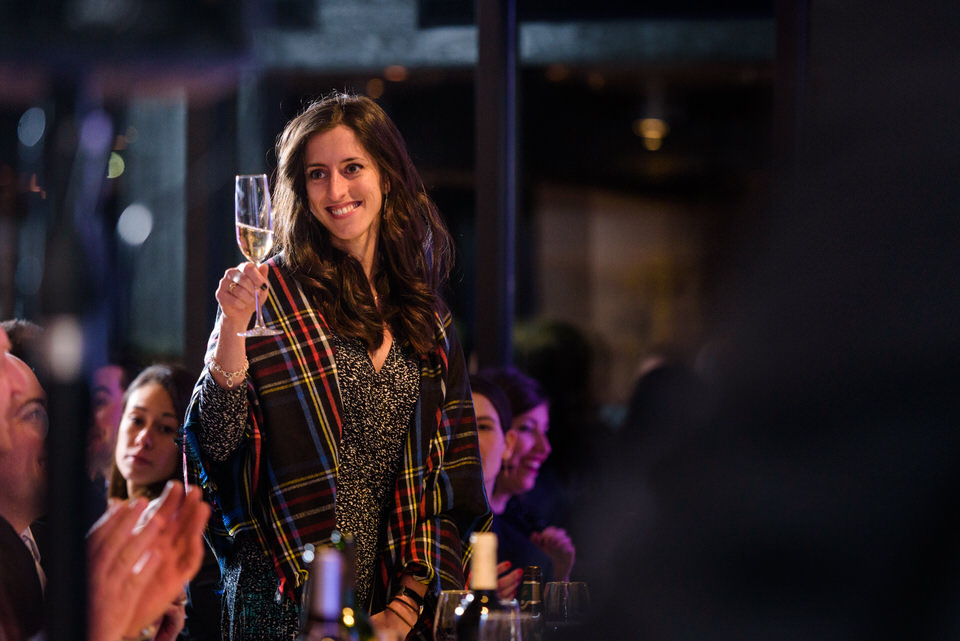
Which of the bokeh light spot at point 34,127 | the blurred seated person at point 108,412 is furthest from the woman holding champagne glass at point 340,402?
the bokeh light spot at point 34,127

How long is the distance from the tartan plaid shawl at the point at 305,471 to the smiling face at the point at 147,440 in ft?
2.67

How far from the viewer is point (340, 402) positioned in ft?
6.21

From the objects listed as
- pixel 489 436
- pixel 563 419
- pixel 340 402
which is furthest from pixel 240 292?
pixel 563 419

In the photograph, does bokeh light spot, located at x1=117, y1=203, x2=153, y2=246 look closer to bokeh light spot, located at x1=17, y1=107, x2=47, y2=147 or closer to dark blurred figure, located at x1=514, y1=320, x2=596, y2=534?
dark blurred figure, located at x1=514, y1=320, x2=596, y2=534

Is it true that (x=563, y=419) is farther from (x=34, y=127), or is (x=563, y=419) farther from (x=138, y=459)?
(x=34, y=127)

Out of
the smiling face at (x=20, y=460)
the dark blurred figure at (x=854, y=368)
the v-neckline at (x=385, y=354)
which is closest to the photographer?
the dark blurred figure at (x=854, y=368)

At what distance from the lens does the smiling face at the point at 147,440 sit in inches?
103

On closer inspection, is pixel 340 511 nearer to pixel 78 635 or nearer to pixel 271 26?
pixel 78 635

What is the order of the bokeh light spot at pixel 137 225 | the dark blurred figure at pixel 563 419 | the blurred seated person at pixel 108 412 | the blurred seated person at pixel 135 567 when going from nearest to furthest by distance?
the blurred seated person at pixel 135 567 < the blurred seated person at pixel 108 412 < the dark blurred figure at pixel 563 419 < the bokeh light spot at pixel 137 225

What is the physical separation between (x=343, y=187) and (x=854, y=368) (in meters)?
1.51

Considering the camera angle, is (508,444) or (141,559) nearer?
(141,559)

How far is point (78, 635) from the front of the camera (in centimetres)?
70

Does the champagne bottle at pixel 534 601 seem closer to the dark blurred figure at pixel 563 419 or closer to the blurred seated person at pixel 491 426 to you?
the blurred seated person at pixel 491 426

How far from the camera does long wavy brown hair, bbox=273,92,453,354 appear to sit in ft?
6.60
